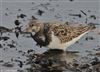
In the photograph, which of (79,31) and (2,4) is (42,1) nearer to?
(2,4)

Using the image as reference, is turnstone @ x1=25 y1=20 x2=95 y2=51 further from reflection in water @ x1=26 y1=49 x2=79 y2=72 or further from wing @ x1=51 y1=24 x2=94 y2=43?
reflection in water @ x1=26 y1=49 x2=79 y2=72

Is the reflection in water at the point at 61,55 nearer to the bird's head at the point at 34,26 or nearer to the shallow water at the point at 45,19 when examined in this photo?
the shallow water at the point at 45,19

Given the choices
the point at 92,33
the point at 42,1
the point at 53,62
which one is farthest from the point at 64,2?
the point at 53,62

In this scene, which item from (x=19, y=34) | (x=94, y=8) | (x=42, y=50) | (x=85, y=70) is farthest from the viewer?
(x=94, y=8)

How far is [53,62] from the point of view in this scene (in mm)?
11453

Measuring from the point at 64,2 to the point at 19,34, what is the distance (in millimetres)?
5441

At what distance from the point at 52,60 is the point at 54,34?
88cm

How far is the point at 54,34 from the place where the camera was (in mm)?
12258

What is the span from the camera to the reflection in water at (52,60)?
10.9m

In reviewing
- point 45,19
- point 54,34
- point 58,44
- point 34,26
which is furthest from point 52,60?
point 45,19

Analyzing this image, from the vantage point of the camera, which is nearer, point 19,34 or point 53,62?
point 53,62

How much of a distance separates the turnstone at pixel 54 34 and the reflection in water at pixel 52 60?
0.20 m

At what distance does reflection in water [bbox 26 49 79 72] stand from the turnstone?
7.8 inches

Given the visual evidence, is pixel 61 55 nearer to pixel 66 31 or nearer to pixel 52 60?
pixel 52 60
